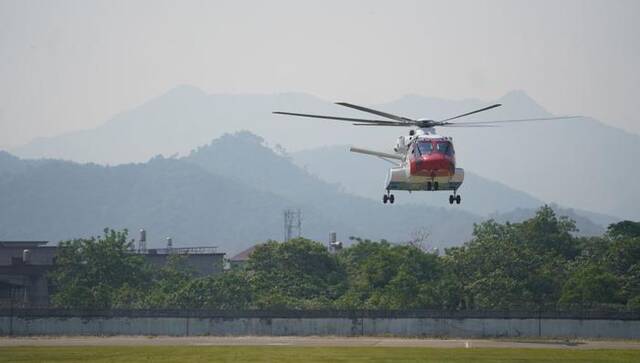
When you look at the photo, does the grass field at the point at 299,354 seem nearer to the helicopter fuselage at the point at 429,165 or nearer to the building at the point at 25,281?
the helicopter fuselage at the point at 429,165

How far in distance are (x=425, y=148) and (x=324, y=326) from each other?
27.7m

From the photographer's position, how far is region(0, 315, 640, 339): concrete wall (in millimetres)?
78562

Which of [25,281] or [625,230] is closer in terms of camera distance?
[25,281]

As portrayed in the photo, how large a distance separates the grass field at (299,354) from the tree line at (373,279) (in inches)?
820

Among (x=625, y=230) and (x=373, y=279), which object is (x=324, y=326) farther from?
(x=625, y=230)

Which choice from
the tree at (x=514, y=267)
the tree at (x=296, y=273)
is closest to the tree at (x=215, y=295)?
the tree at (x=296, y=273)

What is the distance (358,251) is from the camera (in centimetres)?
12888

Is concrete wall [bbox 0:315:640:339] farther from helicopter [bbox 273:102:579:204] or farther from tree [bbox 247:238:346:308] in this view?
helicopter [bbox 273:102:579:204]

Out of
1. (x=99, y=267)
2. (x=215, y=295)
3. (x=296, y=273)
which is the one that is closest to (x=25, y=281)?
(x=99, y=267)

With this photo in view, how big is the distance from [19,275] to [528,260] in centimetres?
5949

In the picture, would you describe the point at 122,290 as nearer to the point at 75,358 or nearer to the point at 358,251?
the point at 358,251

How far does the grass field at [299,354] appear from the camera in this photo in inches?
2367

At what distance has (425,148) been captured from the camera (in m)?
57.9

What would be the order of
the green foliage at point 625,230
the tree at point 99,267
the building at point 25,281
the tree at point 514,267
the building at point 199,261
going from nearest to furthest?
1. the tree at point 514,267
2. the tree at point 99,267
3. the building at point 25,281
4. the green foliage at point 625,230
5. the building at point 199,261
